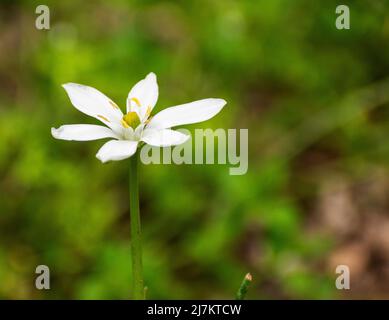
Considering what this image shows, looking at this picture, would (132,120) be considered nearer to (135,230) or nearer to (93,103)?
(93,103)

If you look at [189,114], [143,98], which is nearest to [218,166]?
[143,98]

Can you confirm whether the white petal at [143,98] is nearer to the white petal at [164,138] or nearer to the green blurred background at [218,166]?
the white petal at [164,138]

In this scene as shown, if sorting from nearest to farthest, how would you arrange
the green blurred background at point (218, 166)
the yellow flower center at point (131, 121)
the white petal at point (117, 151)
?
the white petal at point (117, 151) → the yellow flower center at point (131, 121) → the green blurred background at point (218, 166)

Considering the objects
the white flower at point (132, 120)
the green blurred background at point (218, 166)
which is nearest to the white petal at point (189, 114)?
the white flower at point (132, 120)

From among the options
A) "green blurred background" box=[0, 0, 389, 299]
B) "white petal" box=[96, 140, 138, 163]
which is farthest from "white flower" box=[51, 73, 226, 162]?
"green blurred background" box=[0, 0, 389, 299]

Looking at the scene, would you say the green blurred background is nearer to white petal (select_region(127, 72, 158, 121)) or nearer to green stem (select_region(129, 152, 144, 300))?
white petal (select_region(127, 72, 158, 121))

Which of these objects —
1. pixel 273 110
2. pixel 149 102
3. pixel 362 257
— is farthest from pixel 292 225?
pixel 149 102
